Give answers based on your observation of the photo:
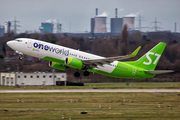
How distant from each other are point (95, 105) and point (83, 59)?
8.86 metres

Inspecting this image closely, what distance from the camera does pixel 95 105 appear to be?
3944cm

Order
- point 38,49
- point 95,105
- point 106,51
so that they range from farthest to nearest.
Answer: point 106,51, point 38,49, point 95,105

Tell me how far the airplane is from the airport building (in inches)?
1012

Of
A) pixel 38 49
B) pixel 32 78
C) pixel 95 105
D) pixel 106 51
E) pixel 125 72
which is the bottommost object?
pixel 95 105

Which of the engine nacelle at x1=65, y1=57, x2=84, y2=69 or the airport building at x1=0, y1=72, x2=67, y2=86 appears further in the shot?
the airport building at x1=0, y1=72, x2=67, y2=86

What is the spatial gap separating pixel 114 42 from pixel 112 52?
40.7 ft

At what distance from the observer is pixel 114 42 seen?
3883 inches

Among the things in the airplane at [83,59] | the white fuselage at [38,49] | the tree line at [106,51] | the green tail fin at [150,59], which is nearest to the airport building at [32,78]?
the tree line at [106,51]

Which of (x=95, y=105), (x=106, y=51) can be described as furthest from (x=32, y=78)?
(x=95, y=105)

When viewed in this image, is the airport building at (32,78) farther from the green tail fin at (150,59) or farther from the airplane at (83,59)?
the airplane at (83,59)

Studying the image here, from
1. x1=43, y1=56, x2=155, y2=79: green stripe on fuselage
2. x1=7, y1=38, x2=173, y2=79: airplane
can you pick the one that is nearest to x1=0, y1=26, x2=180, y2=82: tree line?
x1=7, y1=38, x2=173, y2=79: airplane

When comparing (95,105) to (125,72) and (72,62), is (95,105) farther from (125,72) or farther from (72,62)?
(125,72)

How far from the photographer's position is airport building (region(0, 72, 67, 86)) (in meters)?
73.6

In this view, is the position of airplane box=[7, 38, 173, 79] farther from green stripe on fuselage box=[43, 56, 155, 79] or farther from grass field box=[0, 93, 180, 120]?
grass field box=[0, 93, 180, 120]
